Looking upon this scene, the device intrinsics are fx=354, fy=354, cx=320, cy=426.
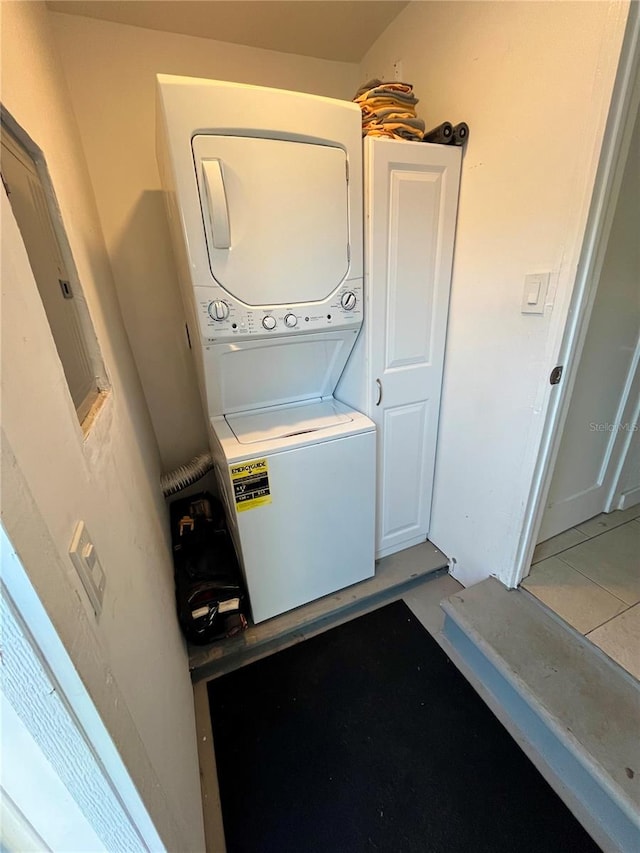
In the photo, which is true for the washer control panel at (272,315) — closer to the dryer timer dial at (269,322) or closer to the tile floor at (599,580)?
the dryer timer dial at (269,322)

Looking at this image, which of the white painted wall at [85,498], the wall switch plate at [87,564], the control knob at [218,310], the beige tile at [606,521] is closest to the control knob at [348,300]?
the control knob at [218,310]

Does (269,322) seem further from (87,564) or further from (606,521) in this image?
(606,521)

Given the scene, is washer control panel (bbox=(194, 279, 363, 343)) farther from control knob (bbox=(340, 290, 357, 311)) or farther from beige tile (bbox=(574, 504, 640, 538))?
beige tile (bbox=(574, 504, 640, 538))

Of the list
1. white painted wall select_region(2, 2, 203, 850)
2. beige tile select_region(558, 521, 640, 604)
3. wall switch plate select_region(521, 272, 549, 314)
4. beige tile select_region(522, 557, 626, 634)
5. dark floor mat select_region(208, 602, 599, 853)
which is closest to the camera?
white painted wall select_region(2, 2, 203, 850)

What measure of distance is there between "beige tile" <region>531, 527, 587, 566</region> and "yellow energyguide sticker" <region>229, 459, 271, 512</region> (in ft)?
4.36

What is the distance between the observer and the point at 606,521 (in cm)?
194

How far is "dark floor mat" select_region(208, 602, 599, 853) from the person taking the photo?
1044 millimetres

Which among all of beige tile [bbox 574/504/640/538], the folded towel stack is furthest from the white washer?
beige tile [bbox 574/504/640/538]

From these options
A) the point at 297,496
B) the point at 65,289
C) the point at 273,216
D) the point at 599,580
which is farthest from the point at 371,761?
the point at 273,216

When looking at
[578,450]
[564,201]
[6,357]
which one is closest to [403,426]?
[578,450]

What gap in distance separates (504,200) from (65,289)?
1.46m

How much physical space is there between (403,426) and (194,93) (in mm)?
1392

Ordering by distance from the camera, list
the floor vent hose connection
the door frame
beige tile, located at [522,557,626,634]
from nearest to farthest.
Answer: the door frame, beige tile, located at [522,557,626,634], the floor vent hose connection

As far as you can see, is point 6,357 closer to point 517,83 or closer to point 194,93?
point 194,93
